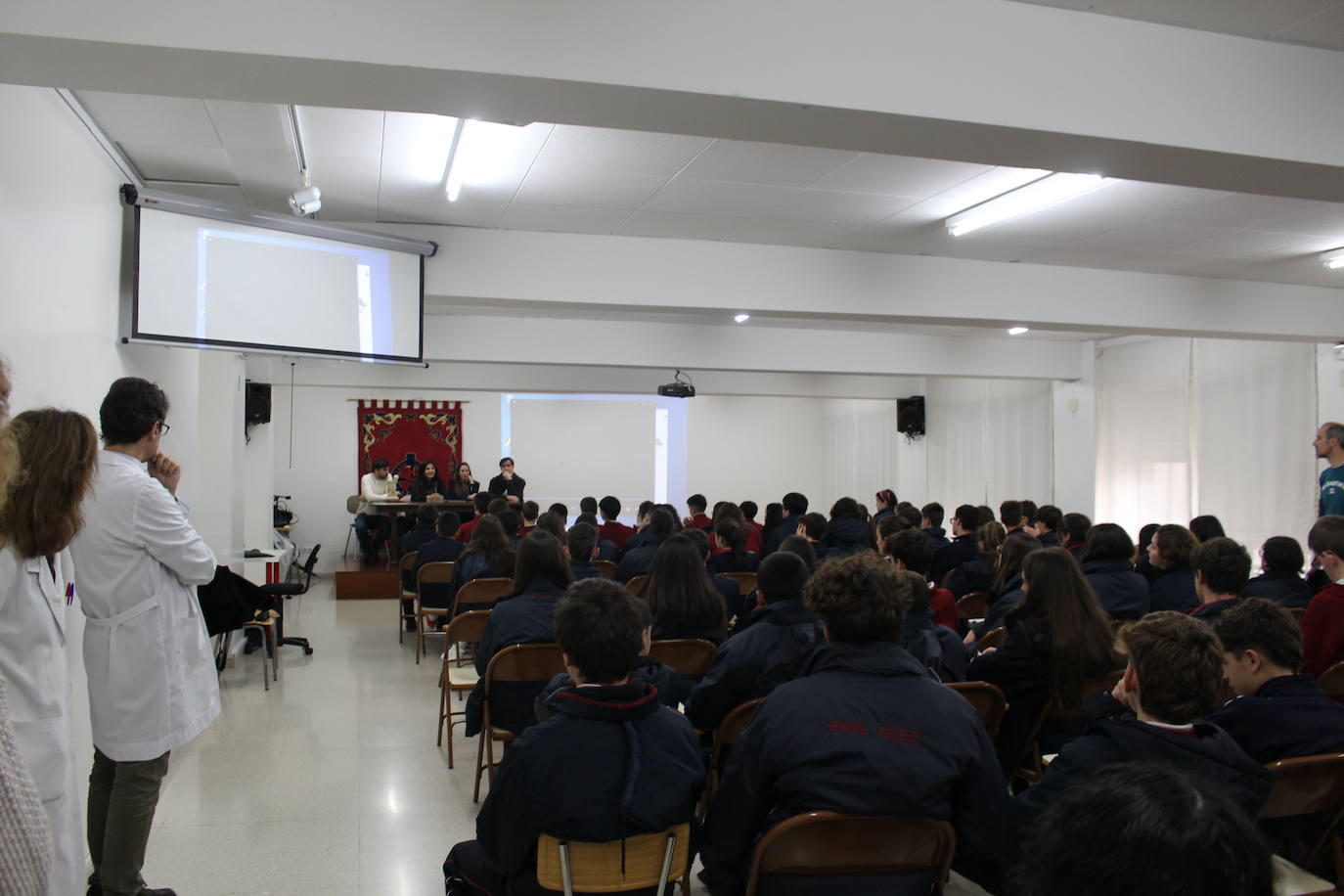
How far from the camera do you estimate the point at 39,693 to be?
1.79 meters

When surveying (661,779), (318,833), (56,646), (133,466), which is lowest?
(318,833)

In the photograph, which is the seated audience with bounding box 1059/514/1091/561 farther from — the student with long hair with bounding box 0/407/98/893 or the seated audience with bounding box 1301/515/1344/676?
the student with long hair with bounding box 0/407/98/893

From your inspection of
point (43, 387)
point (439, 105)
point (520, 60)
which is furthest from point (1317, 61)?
point (43, 387)

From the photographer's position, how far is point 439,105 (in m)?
2.53

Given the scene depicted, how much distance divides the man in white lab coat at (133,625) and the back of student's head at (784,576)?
166 centimetres

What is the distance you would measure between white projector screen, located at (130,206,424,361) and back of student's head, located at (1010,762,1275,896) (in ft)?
13.3

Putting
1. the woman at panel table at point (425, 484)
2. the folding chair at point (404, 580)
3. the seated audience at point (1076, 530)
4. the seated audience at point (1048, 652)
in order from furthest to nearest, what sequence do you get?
the woman at panel table at point (425, 484)
the folding chair at point (404, 580)
the seated audience at point (1076, 530)
the seated audience at point (1048, 652)

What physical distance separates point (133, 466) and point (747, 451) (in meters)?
13.3

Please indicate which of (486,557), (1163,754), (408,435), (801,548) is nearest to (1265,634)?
(1163,754)

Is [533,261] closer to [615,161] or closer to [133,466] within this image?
[615,161]

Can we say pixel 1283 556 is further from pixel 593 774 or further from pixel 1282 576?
pixel 593 774

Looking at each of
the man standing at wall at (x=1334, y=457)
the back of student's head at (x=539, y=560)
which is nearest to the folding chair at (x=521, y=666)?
the back of student's head at (x=539, y=560)

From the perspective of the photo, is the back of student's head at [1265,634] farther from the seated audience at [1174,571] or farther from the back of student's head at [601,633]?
the seated audience at [1174,571]

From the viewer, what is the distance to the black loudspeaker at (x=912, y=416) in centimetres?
1301
